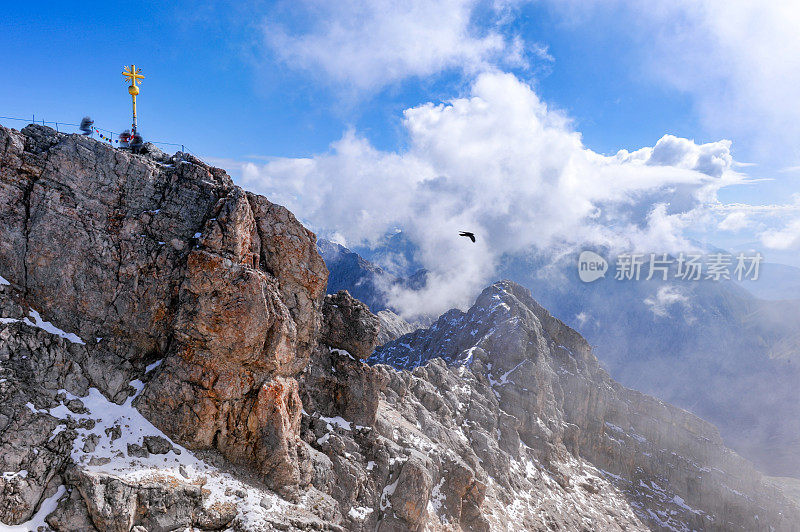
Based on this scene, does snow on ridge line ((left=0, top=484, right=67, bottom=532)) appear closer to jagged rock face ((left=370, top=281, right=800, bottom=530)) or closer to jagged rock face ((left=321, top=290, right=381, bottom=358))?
jagged rock face ((left=321, top=290, right=381, bottom=358))

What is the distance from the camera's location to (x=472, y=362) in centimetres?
11581

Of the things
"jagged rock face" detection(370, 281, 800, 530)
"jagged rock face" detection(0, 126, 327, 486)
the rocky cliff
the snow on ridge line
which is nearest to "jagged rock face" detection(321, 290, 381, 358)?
the rocky cliff

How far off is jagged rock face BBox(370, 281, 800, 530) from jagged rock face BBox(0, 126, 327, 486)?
7025 cm

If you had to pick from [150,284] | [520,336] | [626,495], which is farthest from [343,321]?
[626,495]

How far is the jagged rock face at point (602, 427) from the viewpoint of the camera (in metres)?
109

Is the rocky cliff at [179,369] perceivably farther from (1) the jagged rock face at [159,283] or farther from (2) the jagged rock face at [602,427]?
(2) the jagged rock face at [602,427]

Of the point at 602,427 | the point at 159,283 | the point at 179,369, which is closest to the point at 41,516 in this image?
the point at 179,369

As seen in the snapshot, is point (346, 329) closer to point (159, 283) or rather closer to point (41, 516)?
point (159, 283)

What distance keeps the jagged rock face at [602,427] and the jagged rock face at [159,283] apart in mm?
70247

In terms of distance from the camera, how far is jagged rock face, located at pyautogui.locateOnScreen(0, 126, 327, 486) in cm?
4022

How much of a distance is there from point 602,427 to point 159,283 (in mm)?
125275

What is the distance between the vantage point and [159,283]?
44.1 meters

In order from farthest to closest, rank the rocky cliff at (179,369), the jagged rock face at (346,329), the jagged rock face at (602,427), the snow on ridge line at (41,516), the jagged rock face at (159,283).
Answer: the jagged rock face at (602,427) → the jagged rock face at (346,329) → the jagged rock face at (159,283) → the rocky cliff at (179,369) → the snow on ridge line at (41,516)

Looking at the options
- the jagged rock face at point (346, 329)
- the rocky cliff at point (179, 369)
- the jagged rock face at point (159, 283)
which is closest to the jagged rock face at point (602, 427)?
the rocky cliff at point (179, 369)
